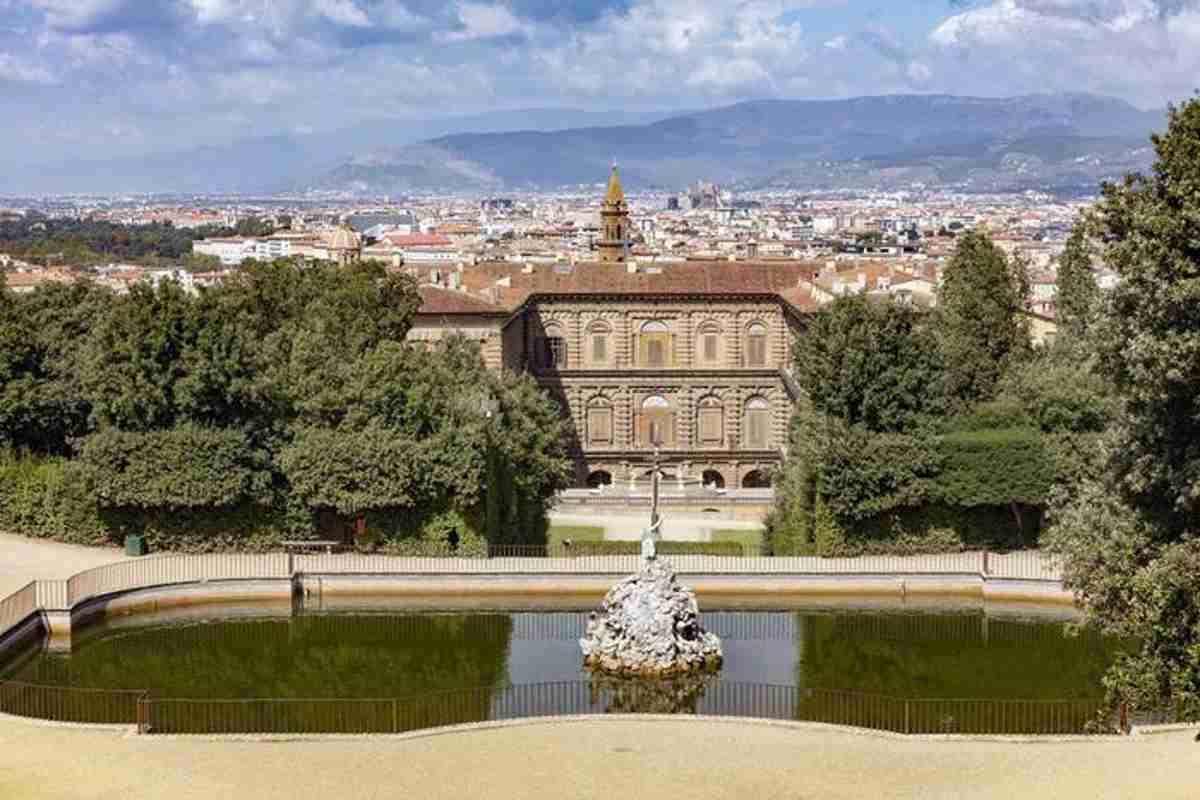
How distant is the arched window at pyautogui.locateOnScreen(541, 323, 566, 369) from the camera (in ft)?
251

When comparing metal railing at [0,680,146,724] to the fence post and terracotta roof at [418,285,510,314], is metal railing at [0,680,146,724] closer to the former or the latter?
the fence post

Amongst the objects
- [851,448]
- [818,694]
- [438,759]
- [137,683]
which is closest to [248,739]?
[438,759]

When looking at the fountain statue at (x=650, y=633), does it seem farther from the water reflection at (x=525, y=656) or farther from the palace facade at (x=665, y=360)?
the palace facade at (x=665, y=360)

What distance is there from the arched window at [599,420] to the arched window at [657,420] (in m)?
1.24

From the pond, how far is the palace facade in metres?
38.4

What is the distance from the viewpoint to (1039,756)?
24688 mm

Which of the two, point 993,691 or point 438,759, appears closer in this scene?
point 438,759

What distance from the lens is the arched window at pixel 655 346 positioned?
251 ft

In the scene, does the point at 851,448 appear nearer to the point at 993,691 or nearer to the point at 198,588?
the point at 993,691

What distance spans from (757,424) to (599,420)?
6.50 meters

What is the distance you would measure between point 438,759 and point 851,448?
2026 centimetres

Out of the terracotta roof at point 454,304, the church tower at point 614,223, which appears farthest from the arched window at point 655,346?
the church tower at point 614,223

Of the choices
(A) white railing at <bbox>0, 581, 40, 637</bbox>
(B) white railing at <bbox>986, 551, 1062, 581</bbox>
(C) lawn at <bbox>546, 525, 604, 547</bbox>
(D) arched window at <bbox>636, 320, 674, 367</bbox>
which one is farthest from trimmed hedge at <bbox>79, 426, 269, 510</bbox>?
(D) arched window at <bbox>636, 320, 674, 367</bbox>

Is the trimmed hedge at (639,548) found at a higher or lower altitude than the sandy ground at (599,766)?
lower
